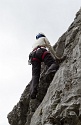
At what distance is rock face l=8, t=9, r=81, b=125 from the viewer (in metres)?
10.9

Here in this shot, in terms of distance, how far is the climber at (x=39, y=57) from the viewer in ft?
49.1

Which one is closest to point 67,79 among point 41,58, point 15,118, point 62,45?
point 41,58

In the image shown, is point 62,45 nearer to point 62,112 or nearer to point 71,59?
point 71,59

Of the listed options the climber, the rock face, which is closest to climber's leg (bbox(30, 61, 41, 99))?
the climber

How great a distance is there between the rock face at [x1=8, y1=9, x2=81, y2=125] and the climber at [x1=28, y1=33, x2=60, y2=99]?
50cm

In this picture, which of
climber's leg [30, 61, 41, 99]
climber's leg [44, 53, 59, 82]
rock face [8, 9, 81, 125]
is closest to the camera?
rock face [8, 9, 81, 125]

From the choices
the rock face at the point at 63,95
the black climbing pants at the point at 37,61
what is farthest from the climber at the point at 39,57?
the rock face at the point at 63,95

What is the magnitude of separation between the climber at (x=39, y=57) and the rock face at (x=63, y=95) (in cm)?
50

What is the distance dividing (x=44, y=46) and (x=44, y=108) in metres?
4.04

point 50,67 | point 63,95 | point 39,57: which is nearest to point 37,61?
point 39,57

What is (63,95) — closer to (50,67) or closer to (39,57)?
(50,67)

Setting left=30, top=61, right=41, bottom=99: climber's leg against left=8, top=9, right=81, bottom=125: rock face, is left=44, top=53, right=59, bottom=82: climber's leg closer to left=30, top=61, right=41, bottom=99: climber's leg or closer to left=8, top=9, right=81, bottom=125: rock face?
left=8, top=9, right=81, bottom=125: rock face

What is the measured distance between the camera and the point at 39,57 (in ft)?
50.1

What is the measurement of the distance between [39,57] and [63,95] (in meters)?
3.89
